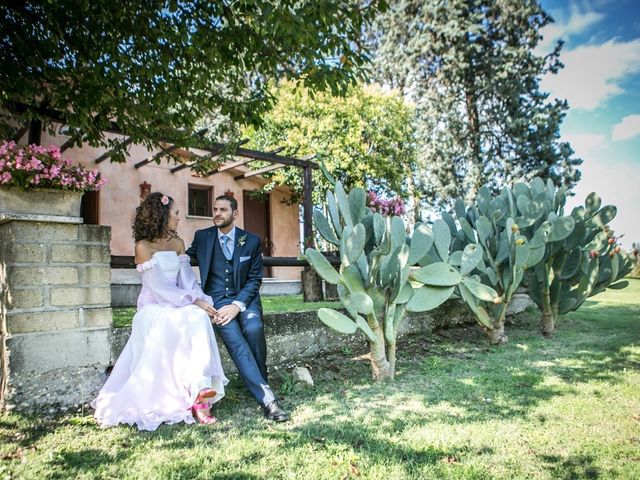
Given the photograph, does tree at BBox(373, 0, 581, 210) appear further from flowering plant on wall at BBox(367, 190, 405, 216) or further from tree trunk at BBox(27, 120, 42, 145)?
tree trunk at BBox(27, 120, 42, 145)

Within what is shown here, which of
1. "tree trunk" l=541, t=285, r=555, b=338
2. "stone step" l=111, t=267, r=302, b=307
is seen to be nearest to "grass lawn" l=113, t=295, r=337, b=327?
"stone step" l=111, t=267, r=302, b=307

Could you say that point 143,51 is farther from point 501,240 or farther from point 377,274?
point 501,240

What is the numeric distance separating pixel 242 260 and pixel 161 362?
1054 mm

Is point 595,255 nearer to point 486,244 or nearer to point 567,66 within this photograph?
point 486,244

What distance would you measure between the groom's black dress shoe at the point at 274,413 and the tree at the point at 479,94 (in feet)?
53.4

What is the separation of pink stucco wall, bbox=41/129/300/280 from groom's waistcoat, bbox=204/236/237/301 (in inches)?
195

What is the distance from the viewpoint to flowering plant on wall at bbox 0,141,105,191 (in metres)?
2.93

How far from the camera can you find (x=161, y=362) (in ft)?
10.4

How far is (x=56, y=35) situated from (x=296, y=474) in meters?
3.96

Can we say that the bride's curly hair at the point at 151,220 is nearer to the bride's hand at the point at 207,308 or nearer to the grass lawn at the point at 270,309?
→ the bride's hand at the point at 207,308

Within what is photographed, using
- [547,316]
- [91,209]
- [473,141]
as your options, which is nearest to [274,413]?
[547,316]

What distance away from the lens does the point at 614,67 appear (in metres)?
9.05

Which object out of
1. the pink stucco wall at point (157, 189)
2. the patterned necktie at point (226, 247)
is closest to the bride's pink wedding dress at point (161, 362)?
the patterned necktie at point (226, 247)

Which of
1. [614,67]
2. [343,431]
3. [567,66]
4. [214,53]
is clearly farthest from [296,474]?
[567,66]
